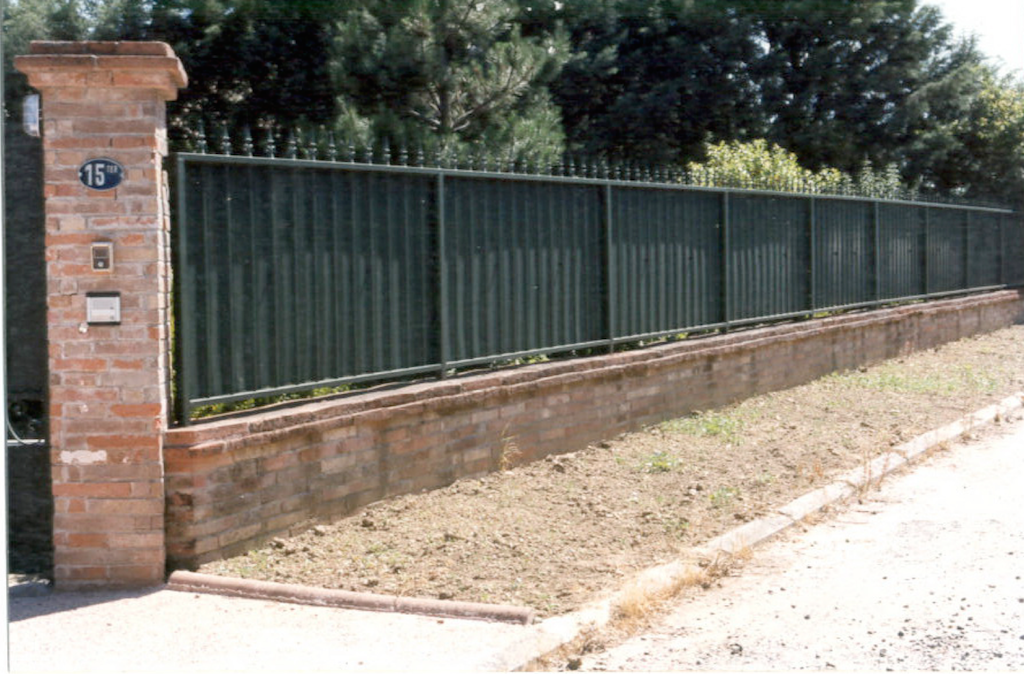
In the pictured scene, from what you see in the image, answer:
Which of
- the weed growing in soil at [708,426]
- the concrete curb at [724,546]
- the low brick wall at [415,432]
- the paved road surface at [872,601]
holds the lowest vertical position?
the paved road surface at [872,601]

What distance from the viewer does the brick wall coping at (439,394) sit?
6.02 m

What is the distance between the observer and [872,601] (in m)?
5.65

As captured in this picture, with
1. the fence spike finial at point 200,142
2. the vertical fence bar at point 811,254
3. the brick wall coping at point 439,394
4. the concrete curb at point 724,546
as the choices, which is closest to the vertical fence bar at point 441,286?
the brick wall coping at point 439,394

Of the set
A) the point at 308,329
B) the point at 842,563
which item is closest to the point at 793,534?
the point at 842,563

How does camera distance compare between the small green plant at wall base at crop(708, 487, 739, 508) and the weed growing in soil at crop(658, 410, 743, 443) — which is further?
the weed growing in soil at crop(658, 410, 743, 443)

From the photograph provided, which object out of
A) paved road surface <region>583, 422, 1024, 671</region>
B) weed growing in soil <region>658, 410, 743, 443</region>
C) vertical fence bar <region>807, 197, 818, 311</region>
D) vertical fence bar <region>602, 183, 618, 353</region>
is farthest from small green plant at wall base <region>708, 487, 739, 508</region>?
vertical fence bar <region>807, 197, 818, 311</region>

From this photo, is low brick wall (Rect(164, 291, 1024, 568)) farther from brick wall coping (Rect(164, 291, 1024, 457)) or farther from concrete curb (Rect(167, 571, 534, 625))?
concrete curb (Rect(167, 571, 534, 625))

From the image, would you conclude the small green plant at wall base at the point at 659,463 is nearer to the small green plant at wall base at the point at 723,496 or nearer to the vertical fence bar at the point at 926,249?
the small green plant at wall base at the point at 723,496

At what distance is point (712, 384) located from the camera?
11219 millimetres

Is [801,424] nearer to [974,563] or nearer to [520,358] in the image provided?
[520,358]

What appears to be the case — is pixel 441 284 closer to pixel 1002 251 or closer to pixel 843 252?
pixel 843 252

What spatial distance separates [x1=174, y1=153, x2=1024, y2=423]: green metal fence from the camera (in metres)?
6.43

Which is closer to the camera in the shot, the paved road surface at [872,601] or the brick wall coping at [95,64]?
the paved road surface at [872,601]

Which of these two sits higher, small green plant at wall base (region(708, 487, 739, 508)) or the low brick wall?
the low brick wall
